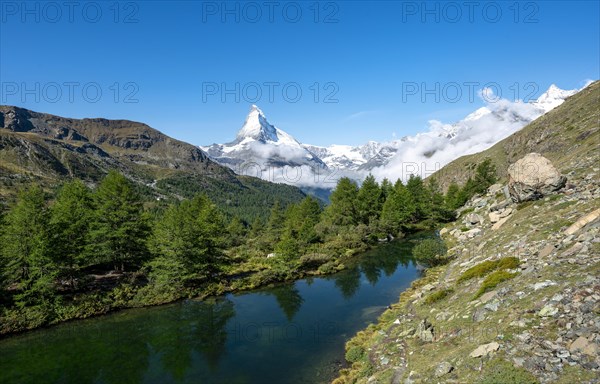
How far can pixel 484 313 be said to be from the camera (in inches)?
A: 955

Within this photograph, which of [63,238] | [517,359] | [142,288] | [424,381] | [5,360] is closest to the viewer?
[517,359]

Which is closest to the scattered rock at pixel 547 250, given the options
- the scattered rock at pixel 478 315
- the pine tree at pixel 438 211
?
the scattered rock at pixel 478 315

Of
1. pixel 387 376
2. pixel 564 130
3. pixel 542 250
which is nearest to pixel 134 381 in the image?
pixel 387 376

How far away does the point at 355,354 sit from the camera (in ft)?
105

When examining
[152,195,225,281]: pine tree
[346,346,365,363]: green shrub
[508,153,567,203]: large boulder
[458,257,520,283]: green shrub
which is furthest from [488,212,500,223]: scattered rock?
[152,195,225,281]: pine tree

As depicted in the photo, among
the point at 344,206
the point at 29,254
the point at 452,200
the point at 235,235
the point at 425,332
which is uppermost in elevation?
the point at 344,206

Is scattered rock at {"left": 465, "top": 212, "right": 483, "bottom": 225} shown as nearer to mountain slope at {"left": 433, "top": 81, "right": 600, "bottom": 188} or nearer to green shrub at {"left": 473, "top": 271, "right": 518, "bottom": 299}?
mountain slope at {"left": 433, "top": 81, "right": 600, "bottom": 188}

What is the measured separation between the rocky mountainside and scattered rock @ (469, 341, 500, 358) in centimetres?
5

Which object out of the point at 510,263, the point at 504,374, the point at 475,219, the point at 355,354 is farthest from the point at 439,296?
the point at 475,219

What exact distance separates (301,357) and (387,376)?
12794mm

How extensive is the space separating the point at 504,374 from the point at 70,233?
2355 inches

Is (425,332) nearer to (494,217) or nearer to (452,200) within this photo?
(494,217)

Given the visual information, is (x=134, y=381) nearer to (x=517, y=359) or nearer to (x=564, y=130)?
(x=517, y=359)

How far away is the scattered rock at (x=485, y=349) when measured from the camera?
19.3 metres
